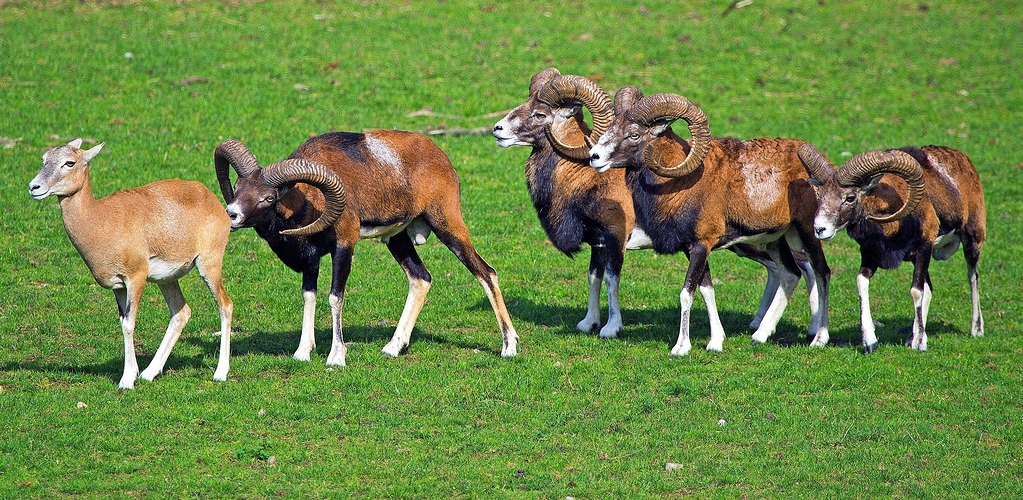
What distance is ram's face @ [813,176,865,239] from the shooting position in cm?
1284

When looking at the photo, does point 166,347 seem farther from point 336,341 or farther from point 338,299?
point 338,299

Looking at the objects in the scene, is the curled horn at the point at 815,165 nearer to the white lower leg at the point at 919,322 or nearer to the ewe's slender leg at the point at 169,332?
the white lower leg at the point at 919,322

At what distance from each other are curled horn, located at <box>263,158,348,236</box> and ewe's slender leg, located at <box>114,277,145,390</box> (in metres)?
1.83

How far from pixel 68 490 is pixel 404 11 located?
22.5 meters

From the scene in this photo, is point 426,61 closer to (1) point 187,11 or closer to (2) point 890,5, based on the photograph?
(1) point 187,11

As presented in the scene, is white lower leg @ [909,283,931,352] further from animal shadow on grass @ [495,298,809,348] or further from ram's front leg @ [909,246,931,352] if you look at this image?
animal shadow on grass @ [495,298,809,348]

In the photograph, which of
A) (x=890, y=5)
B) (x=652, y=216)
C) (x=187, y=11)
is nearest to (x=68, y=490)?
(x=652, y=216)

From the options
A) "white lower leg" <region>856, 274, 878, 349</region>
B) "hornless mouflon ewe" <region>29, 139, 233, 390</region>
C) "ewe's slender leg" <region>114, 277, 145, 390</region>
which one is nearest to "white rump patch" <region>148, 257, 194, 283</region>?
"hornless mouflon ewe" <region>29, 139, 233, 390</region>

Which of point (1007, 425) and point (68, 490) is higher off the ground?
point (1007, 425)

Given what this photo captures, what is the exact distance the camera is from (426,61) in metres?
26.5

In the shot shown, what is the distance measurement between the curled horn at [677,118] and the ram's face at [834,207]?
4.89 ft

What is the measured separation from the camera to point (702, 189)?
1359 centimetres

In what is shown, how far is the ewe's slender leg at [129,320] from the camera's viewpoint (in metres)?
11.0

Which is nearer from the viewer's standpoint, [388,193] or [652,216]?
[388,193]
